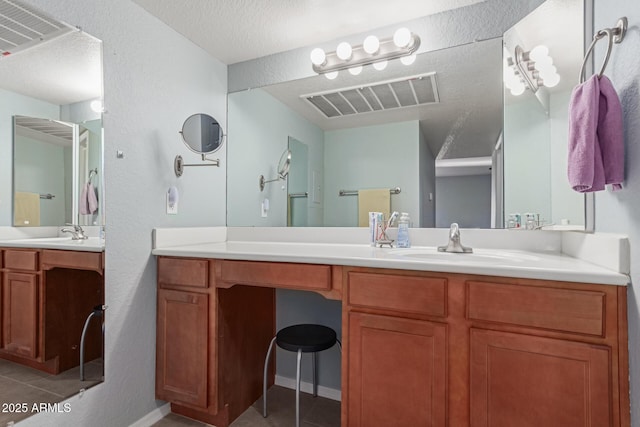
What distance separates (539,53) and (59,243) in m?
2.24

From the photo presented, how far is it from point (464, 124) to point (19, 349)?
221cm

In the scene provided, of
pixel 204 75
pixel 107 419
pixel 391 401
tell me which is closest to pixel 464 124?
pixel 391 401

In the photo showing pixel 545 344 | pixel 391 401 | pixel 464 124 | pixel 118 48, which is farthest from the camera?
pixel 464 124

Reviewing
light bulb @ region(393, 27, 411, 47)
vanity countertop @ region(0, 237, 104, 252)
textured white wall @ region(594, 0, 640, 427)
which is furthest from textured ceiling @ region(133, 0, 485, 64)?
vanity countertop @ region(0, 237, 104, 252)

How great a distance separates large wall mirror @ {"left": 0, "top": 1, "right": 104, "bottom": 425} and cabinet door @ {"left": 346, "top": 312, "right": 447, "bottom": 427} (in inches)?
45.7

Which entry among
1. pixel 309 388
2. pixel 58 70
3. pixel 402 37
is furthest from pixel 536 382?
pixel 58 70

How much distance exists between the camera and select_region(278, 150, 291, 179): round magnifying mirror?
2.12m

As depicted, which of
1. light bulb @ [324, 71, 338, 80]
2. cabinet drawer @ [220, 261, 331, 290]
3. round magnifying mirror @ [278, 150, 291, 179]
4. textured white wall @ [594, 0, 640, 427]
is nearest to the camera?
textured white wall @ [594, 0, 640, 427]

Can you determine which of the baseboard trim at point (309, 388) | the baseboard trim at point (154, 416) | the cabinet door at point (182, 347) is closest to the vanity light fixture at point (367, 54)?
the cabinet door at point (182, 347)

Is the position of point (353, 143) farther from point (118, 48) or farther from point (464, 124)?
point (118, 48)

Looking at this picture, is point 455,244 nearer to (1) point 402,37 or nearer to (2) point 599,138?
(2) point 599,138

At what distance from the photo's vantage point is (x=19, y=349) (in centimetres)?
124

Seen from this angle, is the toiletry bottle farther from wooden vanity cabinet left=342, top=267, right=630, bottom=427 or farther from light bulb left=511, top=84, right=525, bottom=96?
light bulb left=511, top=84, right=525, bottom=96

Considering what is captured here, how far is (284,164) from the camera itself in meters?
2.13
